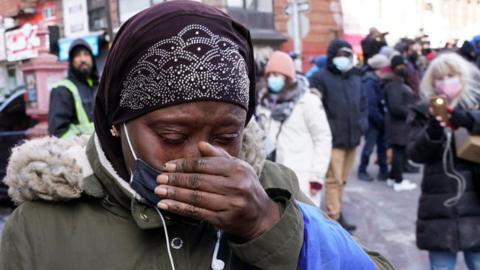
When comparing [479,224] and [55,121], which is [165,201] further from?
[55,121]

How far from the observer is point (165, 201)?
1093 millimetres

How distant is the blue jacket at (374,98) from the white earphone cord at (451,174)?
487cm

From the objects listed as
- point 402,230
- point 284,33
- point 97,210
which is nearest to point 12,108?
point 284,33

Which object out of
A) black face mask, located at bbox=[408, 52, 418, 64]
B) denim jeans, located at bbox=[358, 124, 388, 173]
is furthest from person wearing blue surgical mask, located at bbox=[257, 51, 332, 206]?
black face mask, located at bbox=[408, 52, 418, 64]

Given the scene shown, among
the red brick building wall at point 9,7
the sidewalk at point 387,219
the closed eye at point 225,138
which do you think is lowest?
the sidewalk at point 387,219

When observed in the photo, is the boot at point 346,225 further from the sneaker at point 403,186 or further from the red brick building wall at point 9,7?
the red brick building wall at point 9,7

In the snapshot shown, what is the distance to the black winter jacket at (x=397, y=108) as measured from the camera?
7.76 m

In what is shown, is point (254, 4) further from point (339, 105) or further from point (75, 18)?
point (75, 18)

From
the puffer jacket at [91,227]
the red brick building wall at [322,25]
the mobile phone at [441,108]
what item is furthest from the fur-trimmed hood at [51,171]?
the red brick building wall at [322,25]

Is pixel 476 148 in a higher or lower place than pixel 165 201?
lower

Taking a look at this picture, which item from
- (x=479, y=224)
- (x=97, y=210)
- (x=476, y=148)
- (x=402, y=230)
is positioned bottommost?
(x=402, y=230)

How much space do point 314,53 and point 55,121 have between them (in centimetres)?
403

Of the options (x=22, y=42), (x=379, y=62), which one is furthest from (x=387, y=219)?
(x=22, y=42)

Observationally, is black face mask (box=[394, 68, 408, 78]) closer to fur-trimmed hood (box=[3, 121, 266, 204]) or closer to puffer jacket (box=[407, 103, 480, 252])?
puffer jacket (box=[407, 103, 480, 252])
